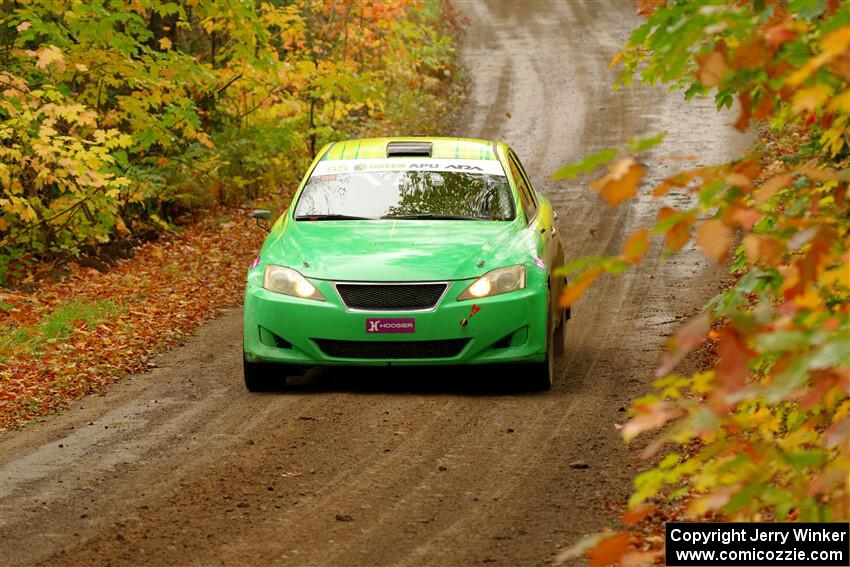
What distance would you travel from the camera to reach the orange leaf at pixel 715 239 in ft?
10.7

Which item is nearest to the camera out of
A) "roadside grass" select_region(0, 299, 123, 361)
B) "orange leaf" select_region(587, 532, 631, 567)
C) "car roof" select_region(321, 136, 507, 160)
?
"orange leaf" select_region(587, 532, 631, 567)

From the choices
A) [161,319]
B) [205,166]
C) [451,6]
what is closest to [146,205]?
[205,166]

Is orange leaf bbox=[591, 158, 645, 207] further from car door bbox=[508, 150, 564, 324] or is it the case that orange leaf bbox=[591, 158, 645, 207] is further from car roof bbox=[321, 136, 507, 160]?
car roof bbox=[321, 136, 507, 160]

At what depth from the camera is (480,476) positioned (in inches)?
282

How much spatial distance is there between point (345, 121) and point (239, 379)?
Result: 1653cm

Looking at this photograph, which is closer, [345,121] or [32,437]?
[32,437]

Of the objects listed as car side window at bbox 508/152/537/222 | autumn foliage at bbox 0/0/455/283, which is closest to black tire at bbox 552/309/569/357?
car side window at bbox 508/152/537/222

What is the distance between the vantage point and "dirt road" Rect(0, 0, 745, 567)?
6031 millimetres

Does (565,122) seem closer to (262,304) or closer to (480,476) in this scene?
(262,304)

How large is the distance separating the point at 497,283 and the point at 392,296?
2.48 ft

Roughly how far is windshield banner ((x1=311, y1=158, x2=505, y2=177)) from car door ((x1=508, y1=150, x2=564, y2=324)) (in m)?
0.26

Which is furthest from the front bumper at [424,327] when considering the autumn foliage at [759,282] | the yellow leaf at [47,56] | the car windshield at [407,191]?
the yellow leaf at [47,56]

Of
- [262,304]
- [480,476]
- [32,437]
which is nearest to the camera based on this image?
[480,476]

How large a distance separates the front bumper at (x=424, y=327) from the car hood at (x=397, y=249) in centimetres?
16
